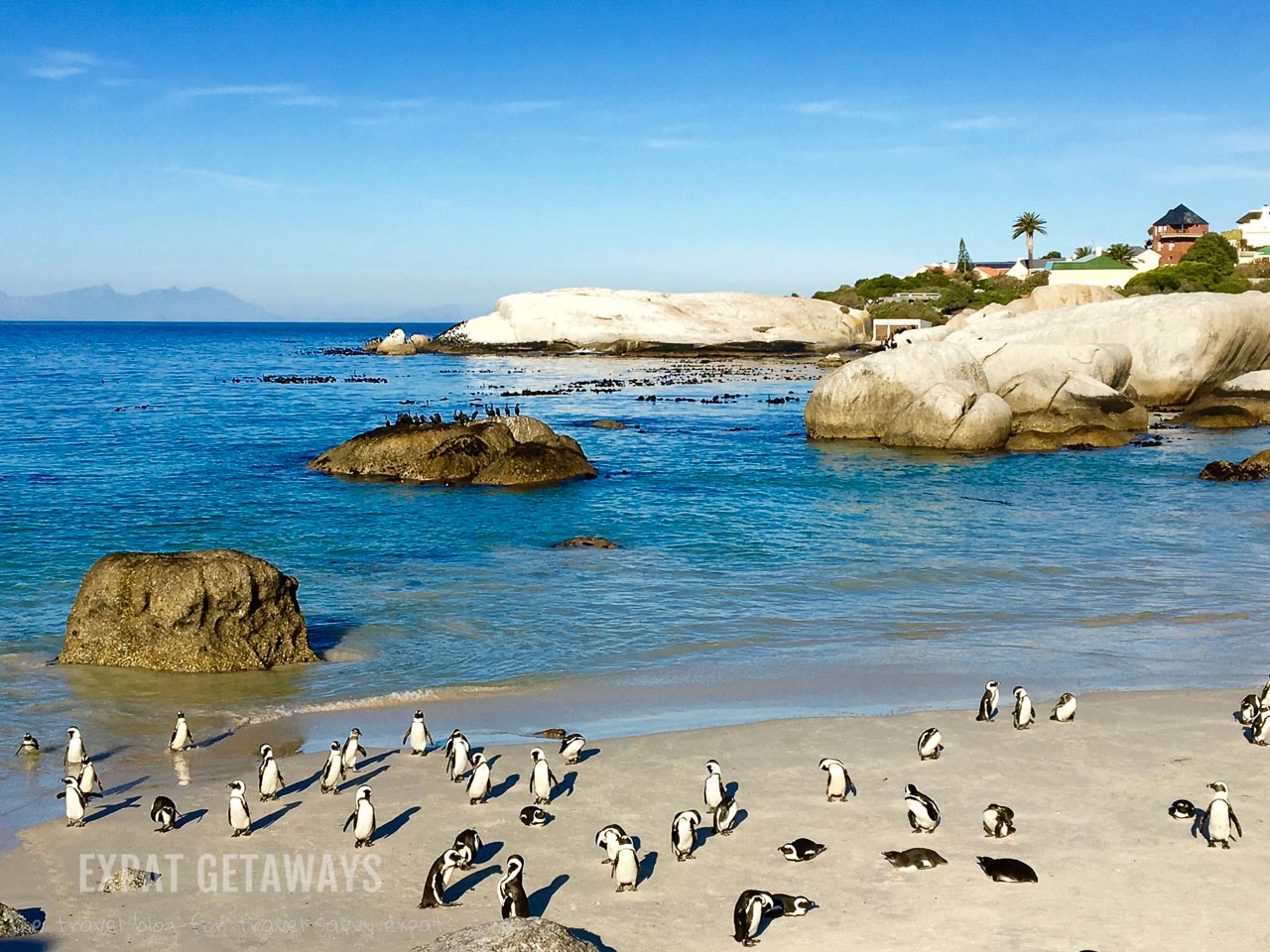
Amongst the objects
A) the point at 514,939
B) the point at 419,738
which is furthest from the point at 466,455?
the point at 514,939

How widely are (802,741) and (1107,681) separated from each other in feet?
16.1

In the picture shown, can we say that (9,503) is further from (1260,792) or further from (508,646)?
(1260,792)

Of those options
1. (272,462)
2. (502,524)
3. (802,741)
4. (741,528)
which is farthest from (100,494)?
(802,741)

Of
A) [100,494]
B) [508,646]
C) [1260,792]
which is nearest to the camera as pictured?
[1260,792]

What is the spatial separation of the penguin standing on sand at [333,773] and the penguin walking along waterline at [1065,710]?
7.82 meters

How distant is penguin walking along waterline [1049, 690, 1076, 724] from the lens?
13.4m

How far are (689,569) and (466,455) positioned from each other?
41.5 ft

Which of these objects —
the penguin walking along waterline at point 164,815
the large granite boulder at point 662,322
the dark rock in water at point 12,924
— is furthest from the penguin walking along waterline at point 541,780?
the large granite boulder at point 662,322

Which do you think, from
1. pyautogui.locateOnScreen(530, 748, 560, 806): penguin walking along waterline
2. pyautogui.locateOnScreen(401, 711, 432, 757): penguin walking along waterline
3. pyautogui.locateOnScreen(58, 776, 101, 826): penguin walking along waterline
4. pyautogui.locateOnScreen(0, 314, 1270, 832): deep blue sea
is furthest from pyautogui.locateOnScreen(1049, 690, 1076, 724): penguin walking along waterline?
pyautogui.locateOnScreen(58, 776, 101, 826): penguin walking along waterline

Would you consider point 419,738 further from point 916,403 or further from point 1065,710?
point 916,403

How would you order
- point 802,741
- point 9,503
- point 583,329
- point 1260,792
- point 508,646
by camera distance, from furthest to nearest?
point 583,329 → point 9,503 → point 508,646 → point 802,741 → point 1260,792

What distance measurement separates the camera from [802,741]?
13.0m

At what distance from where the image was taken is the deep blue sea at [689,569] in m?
15.7

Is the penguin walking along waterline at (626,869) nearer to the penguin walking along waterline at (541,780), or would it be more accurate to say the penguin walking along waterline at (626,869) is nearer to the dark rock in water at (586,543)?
the penguin walking along waterline at (541,780)
